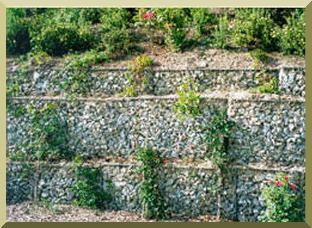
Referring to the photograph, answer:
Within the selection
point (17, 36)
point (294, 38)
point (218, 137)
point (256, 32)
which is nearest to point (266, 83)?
point (294, 38)

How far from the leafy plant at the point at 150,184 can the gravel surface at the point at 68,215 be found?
0.22m

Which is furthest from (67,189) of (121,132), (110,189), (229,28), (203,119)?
(229,28)

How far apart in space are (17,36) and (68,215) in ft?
15.1

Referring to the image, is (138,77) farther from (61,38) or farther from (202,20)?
(61,38)

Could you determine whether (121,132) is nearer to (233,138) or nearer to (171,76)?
(171,76)

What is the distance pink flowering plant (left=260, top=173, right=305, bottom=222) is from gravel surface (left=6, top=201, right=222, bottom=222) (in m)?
1.08

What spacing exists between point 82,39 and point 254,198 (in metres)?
5.26

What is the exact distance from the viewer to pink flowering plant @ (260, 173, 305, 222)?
8430 millimetres

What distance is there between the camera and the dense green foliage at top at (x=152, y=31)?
10.1 m

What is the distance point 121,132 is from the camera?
32.1ft

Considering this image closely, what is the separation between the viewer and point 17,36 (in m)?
11.3

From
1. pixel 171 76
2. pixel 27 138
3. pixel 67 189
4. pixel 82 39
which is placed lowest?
pixel 67 189

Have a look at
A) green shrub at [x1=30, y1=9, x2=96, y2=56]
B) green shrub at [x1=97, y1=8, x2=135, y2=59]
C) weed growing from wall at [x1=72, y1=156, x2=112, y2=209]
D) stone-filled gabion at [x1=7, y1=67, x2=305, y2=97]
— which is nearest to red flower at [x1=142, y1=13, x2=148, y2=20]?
green shrub at [x1=97, y1=8, x2=135, y2=59]

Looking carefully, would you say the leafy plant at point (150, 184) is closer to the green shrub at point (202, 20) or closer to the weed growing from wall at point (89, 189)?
the weed growing from wall at point (89, 189)
